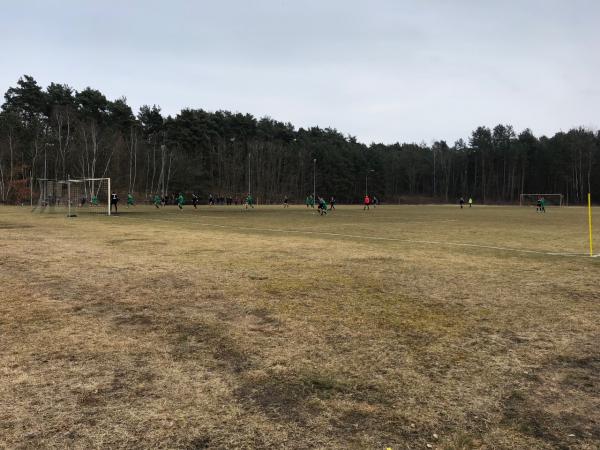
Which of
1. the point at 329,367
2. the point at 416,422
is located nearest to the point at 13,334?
the point at 329,367

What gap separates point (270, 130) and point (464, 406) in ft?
394

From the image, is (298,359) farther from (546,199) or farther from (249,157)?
(546,199)

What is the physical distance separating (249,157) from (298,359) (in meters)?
105

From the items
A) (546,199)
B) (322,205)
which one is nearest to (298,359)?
(322,205)

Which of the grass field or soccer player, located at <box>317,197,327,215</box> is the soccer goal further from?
the grass field

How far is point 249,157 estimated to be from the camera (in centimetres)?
10731

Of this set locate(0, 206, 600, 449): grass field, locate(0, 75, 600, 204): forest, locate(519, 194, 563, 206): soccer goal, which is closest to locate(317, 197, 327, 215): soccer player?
locate(0, 206, 600, 449): grass field

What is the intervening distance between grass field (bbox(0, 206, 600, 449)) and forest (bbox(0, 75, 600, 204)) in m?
72.1

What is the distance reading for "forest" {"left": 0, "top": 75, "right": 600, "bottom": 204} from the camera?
76125 millimetres

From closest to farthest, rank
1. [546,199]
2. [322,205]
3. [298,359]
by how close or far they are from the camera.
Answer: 1. [298,359]
2. [322,205]
3. [546,199]

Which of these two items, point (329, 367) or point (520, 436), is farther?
point (329, 367)

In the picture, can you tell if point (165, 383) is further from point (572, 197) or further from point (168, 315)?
point (572, 197)

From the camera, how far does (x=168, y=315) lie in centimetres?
637

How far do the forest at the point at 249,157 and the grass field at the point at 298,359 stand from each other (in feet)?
237
